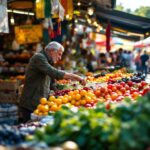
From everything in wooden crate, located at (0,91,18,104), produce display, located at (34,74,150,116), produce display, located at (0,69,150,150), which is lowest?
wooden crate, located at (0,91,18,104)

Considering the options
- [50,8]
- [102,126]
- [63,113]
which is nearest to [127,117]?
[102,126]

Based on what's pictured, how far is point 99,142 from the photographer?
3.68 m

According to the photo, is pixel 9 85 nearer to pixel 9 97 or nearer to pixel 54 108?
pixel 9 97

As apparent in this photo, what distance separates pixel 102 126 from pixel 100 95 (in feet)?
12.2

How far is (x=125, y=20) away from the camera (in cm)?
1692

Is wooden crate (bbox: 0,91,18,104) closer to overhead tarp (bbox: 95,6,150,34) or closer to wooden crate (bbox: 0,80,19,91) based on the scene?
wooden crate (bbox: 0,80,19,91)

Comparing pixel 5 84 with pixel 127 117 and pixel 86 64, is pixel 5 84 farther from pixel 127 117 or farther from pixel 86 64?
pixel 86 64

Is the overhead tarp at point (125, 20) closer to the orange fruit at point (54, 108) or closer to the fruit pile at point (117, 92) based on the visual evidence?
the fruit pile at point (117, 92)

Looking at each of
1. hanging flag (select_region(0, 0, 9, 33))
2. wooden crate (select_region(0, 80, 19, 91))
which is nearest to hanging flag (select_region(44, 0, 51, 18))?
hanging flag (select_region(0, 0, 9, 33))

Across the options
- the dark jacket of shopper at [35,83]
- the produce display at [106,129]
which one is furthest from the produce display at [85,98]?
the produce display at [106,129]

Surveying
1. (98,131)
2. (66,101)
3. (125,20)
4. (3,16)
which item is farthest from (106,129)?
(125,20)

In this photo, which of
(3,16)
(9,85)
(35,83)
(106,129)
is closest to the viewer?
(106,129)

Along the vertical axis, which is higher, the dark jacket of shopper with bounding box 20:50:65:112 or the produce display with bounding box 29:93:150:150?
the produce display with bounding box 29:93:150:150

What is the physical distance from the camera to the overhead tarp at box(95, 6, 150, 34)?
53.9ft
